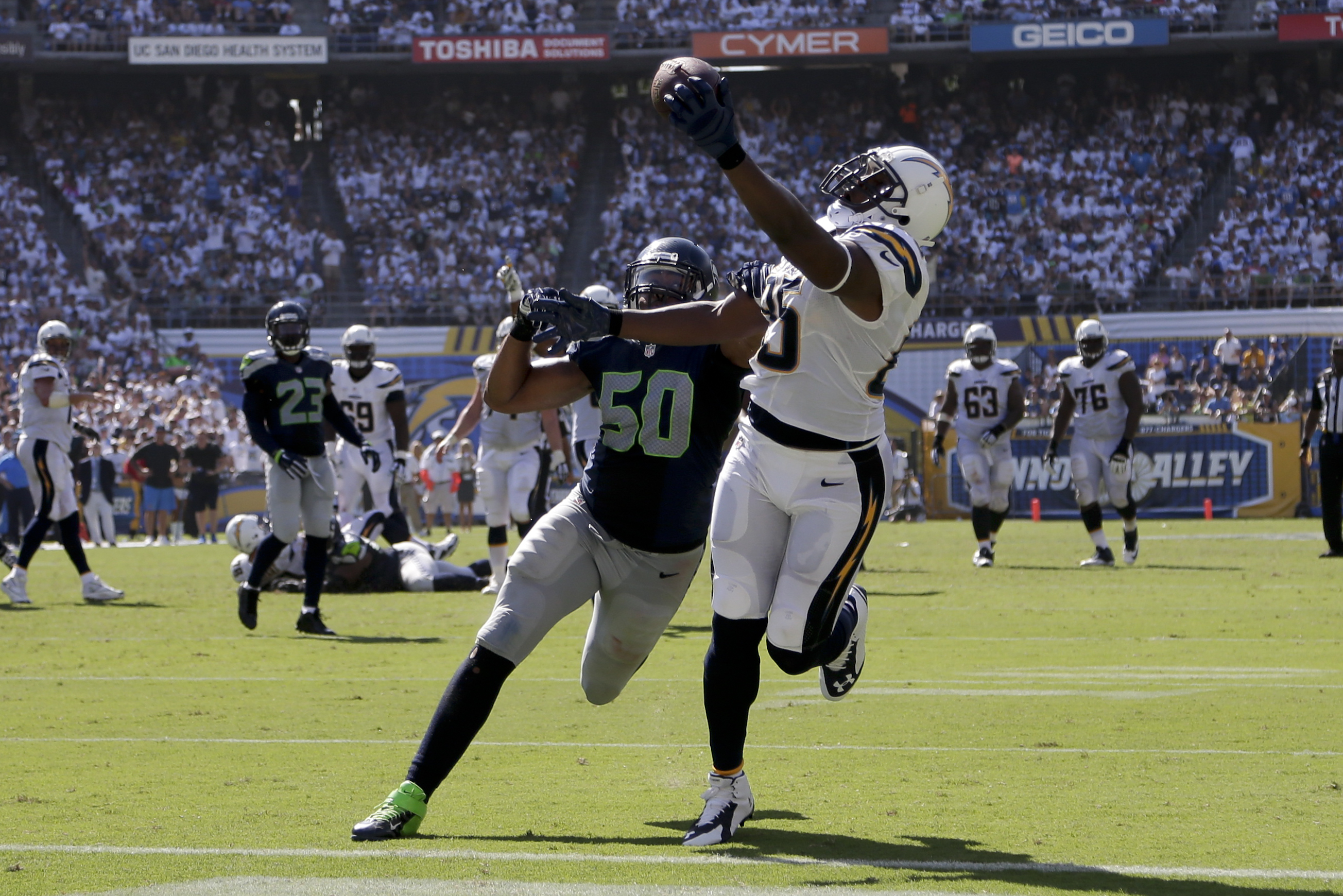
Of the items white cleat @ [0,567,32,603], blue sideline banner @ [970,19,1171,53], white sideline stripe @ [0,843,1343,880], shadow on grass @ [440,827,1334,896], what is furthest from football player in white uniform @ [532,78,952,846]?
blue sideline banner @ [970,19,1171,53]

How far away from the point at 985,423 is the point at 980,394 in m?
0.29

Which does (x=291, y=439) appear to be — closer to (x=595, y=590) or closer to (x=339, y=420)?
(x=339, y=420)

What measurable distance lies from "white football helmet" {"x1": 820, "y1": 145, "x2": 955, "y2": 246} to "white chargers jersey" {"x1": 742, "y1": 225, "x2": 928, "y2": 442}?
0.54 feet

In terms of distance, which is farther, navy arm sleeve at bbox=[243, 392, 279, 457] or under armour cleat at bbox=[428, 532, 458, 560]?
under armour cleat at bbox=[428, 532, 458, 560]

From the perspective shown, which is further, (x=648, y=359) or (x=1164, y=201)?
(x=1164, y=201)

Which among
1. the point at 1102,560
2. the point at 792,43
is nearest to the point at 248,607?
the point at 1102,560

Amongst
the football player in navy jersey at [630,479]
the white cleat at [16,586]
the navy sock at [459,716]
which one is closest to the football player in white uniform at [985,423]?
the white cleat at [16,586]

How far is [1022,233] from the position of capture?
3244 cm

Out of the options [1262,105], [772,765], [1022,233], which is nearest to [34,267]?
[1022,233]

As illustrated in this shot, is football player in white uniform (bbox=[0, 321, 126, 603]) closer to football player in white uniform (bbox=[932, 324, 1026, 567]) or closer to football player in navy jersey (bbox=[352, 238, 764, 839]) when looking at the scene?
football player in white uniform (bbox=[932, 324, 1026, 567])

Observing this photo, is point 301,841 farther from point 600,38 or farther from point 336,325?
point 600,38

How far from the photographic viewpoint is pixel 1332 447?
1531 cm

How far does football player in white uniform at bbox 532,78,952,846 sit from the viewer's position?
168 inches

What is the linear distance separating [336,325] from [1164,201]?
56.7 feet
